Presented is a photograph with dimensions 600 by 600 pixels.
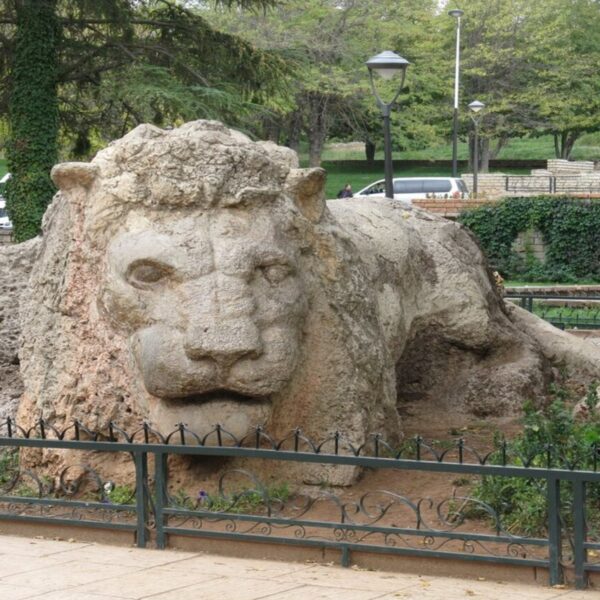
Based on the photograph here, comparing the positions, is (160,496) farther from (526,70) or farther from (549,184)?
(526,70)

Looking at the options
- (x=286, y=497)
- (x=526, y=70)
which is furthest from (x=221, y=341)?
(x=526, y=70)

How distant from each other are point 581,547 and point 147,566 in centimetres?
213

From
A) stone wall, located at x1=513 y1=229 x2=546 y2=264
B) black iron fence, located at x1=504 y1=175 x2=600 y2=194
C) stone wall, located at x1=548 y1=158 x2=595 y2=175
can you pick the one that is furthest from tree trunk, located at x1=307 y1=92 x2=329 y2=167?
stone wall, located at x1=513 y1=229 x2=546 y2=264

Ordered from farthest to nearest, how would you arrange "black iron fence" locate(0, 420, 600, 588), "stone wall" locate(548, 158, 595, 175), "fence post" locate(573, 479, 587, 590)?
"stone wall" locate(548, 158, 595, 175) < "black iron fence" locate(0, 420, 600, 588) < "fence post" locate(573, 479, 587, 590)

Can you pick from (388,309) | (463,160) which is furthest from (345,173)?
(388,309)

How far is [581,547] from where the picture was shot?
6312 millimetres

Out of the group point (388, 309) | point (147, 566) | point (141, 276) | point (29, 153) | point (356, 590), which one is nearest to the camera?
point (356, 590)

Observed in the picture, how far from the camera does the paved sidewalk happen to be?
20.2 feet

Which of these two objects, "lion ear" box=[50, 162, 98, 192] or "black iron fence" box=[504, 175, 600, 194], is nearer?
"lion ear" box=[50, 162, 98, 192]

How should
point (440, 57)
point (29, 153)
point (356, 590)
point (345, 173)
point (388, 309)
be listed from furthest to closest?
point (345, 173), point (440, 57), point (29, 153), point (388, 309), point (356, 590)

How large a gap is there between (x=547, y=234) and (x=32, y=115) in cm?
1240

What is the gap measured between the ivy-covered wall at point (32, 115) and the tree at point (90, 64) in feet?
0.07

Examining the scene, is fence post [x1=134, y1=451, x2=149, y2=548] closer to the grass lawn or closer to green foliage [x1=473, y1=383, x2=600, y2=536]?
green foliage [x1=473, y1=383, x2=600, y2=536]

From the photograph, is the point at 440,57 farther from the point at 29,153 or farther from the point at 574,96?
the point at 29,153
